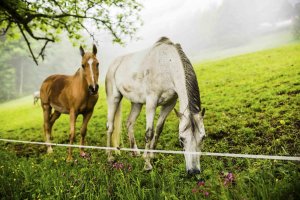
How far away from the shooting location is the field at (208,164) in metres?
3.22

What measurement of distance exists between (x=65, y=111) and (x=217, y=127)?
4.43 metres

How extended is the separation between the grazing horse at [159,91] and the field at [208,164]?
1.74ft

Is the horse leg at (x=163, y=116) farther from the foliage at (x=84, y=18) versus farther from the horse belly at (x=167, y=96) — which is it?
the foliage at (x=84, y=18)

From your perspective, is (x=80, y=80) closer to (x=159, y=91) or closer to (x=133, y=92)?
(x=133, y=92)

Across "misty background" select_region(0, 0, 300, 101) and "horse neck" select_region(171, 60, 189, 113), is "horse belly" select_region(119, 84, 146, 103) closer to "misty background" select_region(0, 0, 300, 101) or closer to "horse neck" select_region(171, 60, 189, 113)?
"horse neck" select_region(171, 60, 189, 113)

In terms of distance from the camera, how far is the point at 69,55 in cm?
8056

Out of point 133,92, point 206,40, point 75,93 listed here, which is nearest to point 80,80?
point 75,93

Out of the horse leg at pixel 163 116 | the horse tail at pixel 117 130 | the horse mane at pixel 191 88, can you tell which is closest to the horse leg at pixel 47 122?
the horse tail at pixel 117 130

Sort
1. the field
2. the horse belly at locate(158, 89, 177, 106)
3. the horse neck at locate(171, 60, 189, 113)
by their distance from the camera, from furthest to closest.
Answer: the horse belly at locate(158, 89, 177, 106) → the horse neck at locate(171, 60, 189, 113) → the field

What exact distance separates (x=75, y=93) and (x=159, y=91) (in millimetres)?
2903

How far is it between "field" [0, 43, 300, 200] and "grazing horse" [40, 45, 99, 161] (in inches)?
38.4

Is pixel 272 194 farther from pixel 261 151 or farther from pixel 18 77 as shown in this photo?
pixel 18 77

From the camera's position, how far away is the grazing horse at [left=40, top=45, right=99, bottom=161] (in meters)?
6.55

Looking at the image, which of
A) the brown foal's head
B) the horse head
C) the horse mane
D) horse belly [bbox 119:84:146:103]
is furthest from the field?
the brown foal's head
